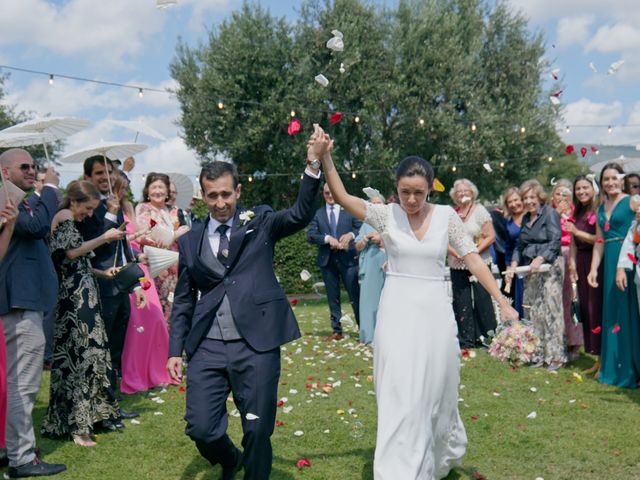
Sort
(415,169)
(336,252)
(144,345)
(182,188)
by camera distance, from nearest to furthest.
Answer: (415,169)
(144,345)
(182,188)
(336,252)

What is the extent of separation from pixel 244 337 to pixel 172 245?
4.72 m

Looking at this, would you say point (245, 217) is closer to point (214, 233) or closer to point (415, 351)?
point (214, 233)

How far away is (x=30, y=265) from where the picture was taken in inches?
199

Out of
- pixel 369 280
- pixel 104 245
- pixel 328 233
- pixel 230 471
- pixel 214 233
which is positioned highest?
pixel 214 233

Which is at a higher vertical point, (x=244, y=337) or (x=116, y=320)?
(x=244, y=337)

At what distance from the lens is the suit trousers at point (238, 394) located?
409 centimetres

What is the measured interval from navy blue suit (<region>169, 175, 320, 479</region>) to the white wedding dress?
0.67m

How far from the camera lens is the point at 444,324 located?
176 inches

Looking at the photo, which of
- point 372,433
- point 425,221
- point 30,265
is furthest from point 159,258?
point 425,221

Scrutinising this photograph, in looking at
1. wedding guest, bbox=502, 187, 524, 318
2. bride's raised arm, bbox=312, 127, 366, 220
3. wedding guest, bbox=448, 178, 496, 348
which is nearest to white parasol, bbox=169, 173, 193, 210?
wedding guest, bbox=448, 178, 496, 348

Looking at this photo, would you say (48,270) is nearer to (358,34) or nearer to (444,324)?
(444,324)

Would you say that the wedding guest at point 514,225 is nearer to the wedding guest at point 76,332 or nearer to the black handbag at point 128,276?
the black handbag at point 128,276

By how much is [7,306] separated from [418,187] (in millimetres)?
3034

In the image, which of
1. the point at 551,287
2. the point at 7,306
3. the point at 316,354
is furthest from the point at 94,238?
the point at 551,287
